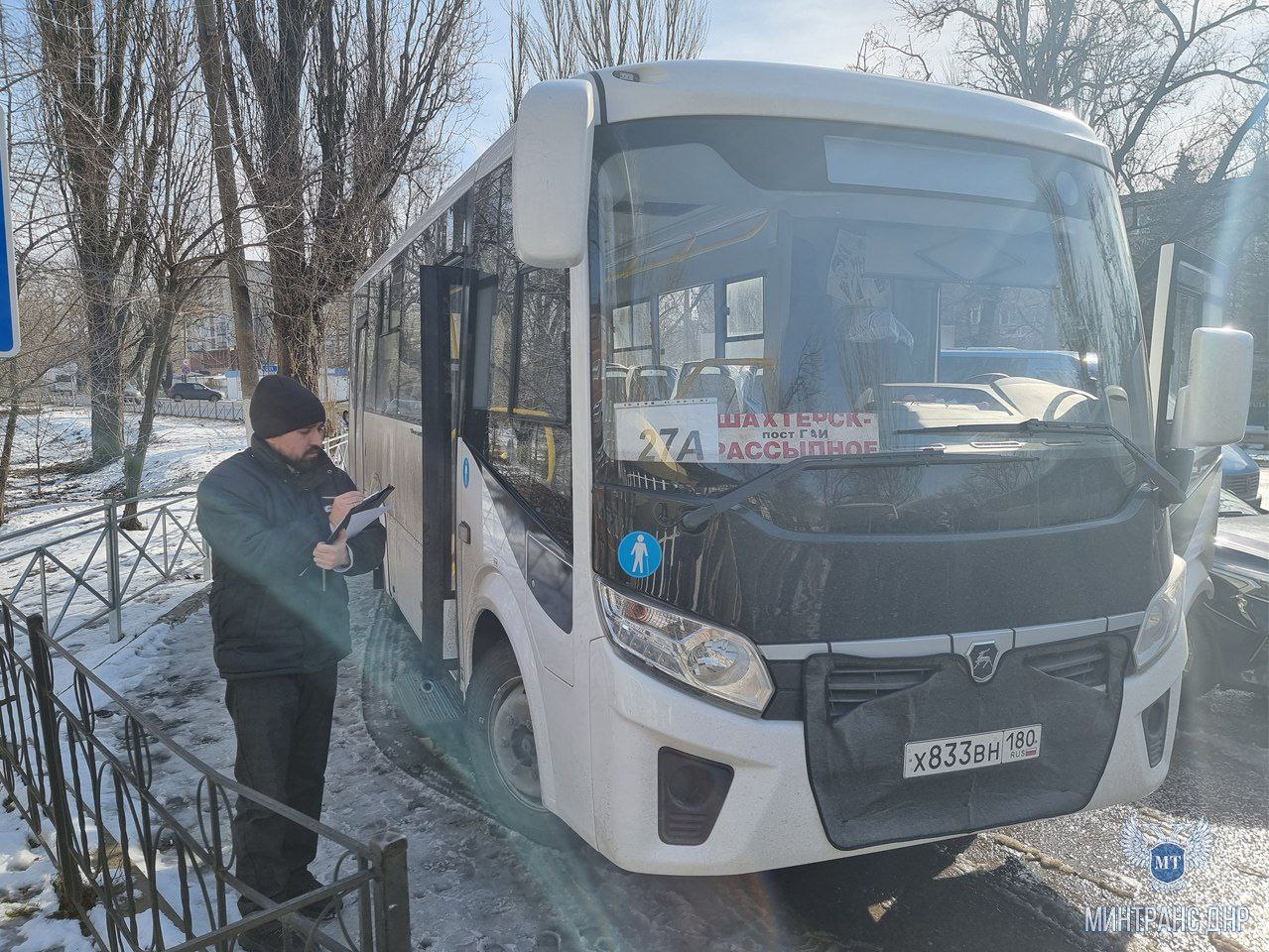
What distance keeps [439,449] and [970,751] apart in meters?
2.96

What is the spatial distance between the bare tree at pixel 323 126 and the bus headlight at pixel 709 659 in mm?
10109

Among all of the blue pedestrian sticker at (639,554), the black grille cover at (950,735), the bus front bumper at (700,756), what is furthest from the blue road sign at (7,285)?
the black grille cover at (950,735)

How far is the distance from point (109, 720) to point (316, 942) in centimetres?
419

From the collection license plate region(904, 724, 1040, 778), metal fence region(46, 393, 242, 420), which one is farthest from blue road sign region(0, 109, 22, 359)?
metal fence region(46, 393, 242, 420)

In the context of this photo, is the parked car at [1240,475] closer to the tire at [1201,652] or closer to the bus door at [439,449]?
the tire at [1201,652]

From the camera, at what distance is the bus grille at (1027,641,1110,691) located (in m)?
2.78

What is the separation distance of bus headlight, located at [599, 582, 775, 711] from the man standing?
1.22 metres

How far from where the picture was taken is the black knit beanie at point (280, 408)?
302 centimetres

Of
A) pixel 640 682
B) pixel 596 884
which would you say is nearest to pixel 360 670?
pixel 596 884

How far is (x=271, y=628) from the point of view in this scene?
2.97 metres

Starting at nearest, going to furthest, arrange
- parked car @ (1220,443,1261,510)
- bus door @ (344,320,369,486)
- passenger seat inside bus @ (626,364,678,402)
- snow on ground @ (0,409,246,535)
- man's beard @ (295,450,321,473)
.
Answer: passenger seat inside bus @ (626,364,678,402) < man's beard @ (295,450,321,473) < bus door @ (344,320,369,486) < parked car @ (1220,443,1261,510) < snow on ground @ (0,409,246,535)

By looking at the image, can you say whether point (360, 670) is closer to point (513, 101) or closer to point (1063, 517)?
point (1063, 517)

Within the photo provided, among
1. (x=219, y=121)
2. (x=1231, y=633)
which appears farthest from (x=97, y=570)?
(x=1231, y=633)

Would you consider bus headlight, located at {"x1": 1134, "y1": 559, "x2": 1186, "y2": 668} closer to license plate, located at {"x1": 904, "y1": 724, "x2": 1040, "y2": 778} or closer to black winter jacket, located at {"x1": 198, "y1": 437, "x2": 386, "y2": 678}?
license plate, located at {"x1": 904, "y1": 724, "x2": 1040, "y2": 778}
